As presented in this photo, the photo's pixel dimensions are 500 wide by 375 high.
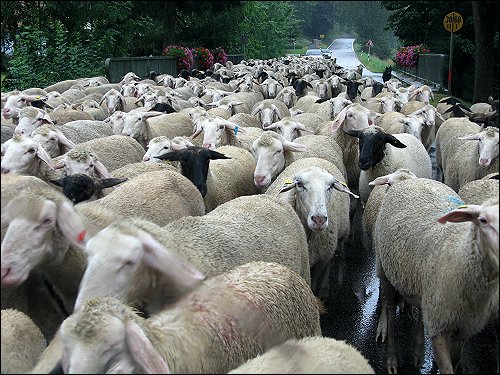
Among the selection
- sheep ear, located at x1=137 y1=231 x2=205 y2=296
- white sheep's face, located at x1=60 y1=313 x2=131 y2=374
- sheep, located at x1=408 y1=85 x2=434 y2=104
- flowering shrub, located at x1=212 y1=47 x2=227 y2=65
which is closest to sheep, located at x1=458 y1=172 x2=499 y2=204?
sheep ear, located at x1=137 y1=231 x2=205 y2=296

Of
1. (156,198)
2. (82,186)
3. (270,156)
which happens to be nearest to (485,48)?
(270,156)

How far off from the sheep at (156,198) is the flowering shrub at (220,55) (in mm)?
18084

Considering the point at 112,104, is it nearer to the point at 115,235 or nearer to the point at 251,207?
the point at 251,207

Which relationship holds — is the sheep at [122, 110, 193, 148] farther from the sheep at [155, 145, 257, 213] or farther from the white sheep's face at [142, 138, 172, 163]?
the sheep at [155, 145, 257, 213]

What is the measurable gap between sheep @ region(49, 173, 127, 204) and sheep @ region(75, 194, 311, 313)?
1.10 meters

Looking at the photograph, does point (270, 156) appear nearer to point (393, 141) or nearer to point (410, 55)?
point (393, 141)

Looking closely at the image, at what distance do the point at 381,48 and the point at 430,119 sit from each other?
7.17 metres

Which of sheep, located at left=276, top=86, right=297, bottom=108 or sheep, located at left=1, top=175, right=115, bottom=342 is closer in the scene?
sheep, located at left=1, top=175, right=115, bottom=342

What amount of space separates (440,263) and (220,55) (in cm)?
2227

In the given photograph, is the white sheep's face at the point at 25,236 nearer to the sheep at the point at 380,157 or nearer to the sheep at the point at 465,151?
the sheep at the point at 380,157

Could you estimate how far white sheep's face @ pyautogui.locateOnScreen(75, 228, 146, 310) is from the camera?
2221 millimetres

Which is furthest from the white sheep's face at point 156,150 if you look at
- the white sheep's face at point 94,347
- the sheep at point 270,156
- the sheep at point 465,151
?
the white sheep's face at point 94,347

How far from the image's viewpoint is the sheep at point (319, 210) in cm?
462

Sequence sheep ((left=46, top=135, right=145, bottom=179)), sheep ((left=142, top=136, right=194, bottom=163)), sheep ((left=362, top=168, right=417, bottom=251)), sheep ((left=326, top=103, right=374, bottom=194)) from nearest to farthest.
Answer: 1. sheep ((left=46, top=135, right=145, bottom=179))
2. sheep ((left=362, top=168, right=417, bottom=251))
3. sheep ((left=142, top=136, right=194, bottom=163))
4. sheep ((left=326, top=103, right=374, bottom=194))
